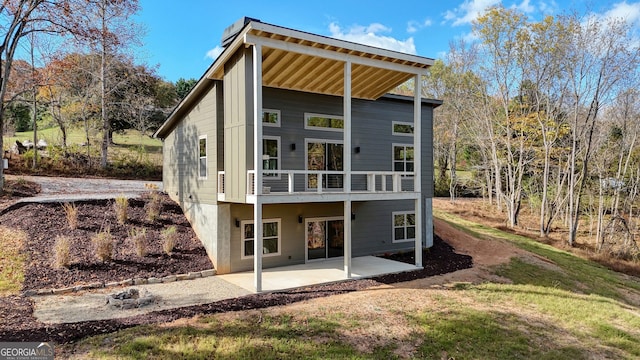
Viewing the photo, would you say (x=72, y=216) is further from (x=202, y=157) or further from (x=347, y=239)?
(x=347, y=239)

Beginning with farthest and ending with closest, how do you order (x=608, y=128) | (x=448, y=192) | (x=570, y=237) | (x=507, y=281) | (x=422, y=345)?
(x=448, y=192), (x=608, y=128), (x=570, y=237), (x=507, y=281), (x=422, y=345)

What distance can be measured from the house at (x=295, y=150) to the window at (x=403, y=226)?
0.13 ft

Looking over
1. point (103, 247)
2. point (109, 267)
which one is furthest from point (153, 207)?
point (109, 267)

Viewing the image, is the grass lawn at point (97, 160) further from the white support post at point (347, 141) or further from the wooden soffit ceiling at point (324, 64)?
the white support post at point (347, 141)

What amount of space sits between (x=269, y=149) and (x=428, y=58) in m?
5.79

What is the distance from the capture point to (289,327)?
6.63 meters

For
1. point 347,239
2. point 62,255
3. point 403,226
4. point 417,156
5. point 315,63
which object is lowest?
point 403,226

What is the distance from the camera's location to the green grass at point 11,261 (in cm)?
786

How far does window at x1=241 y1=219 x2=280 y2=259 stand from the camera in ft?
36.7

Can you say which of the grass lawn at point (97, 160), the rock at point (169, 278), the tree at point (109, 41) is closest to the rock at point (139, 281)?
the rock at point (169, 278)

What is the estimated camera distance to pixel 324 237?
1274 cm

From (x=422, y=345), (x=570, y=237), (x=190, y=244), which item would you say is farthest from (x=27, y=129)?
(x=570, y=237)

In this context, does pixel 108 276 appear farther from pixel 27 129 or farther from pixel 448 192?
pixel 27 129

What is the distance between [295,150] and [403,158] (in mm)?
4773
